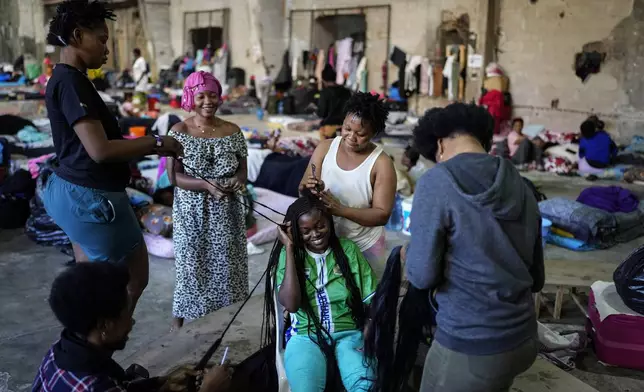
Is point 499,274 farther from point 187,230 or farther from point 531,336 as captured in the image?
point 187,230

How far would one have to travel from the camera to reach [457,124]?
6.15ft

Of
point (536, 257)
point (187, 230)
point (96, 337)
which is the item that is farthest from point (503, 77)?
point (96, 337)

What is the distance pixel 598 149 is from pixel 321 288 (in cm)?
681

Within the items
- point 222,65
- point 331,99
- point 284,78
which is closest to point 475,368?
point 331,99

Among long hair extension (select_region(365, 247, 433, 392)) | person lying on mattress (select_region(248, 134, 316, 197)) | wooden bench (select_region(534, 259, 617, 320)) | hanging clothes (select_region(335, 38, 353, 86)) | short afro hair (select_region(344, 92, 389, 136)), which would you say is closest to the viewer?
long hair extension (select_region(365, 247, 433, 392))

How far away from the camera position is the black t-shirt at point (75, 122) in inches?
91.3

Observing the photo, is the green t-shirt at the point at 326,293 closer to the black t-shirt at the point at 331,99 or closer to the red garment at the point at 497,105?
the black t-shirt at the point at 331,99

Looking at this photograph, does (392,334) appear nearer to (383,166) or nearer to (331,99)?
(383,166)

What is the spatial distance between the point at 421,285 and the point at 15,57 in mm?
20680

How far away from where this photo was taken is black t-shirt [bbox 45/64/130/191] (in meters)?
2.32

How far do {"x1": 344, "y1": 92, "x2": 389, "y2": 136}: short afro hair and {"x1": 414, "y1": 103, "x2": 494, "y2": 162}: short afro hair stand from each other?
2.34ft

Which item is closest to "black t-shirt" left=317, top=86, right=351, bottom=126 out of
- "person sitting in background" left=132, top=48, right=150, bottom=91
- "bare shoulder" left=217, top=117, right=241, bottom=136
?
"bare shoulder" left=217, top=117, right=241, bottom=136

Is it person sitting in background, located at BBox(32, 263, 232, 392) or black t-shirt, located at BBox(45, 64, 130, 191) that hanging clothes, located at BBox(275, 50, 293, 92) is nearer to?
black t-shirt, located at BBox(45, 64, 130, 191)

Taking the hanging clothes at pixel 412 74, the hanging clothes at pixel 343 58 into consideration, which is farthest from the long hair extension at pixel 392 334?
the hanging clothes at pixel 343 58
